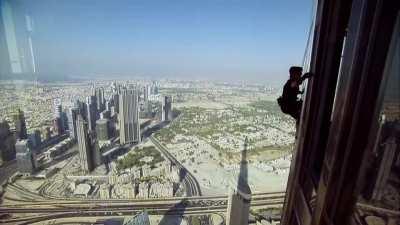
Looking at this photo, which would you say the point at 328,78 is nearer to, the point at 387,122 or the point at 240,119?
the point at 387,122

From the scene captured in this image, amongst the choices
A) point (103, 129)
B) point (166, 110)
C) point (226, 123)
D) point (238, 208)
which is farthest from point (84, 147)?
point (226, 123)

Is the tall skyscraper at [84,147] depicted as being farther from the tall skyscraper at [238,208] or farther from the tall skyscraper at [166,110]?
the tall skyscraper at [238,208]

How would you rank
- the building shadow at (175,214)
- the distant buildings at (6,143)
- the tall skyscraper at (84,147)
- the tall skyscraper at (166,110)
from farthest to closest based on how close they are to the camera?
the tall skyscraper at (166,110)
the tall skyscraper at (84,147)
the building shadow at (175,214)
the distant buildings at (6,143)

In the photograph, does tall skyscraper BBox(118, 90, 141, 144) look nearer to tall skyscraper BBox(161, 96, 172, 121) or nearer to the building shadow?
tall skyscraper BBox(161, 96, 172, 121)

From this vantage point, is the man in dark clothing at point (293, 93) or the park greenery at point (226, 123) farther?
the park greenery at point (226, 123)

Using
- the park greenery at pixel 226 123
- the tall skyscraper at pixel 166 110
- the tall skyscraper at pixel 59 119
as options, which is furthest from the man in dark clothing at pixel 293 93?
the tall skyscraper at pixel 166 110

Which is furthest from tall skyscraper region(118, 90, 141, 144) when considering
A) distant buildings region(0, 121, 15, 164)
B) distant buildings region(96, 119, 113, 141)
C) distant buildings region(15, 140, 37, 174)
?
distant buildings region(0, 121, 15, 164)

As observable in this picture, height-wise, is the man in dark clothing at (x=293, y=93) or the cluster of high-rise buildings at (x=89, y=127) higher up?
the man in dark clothing at (x=293, y=93)
